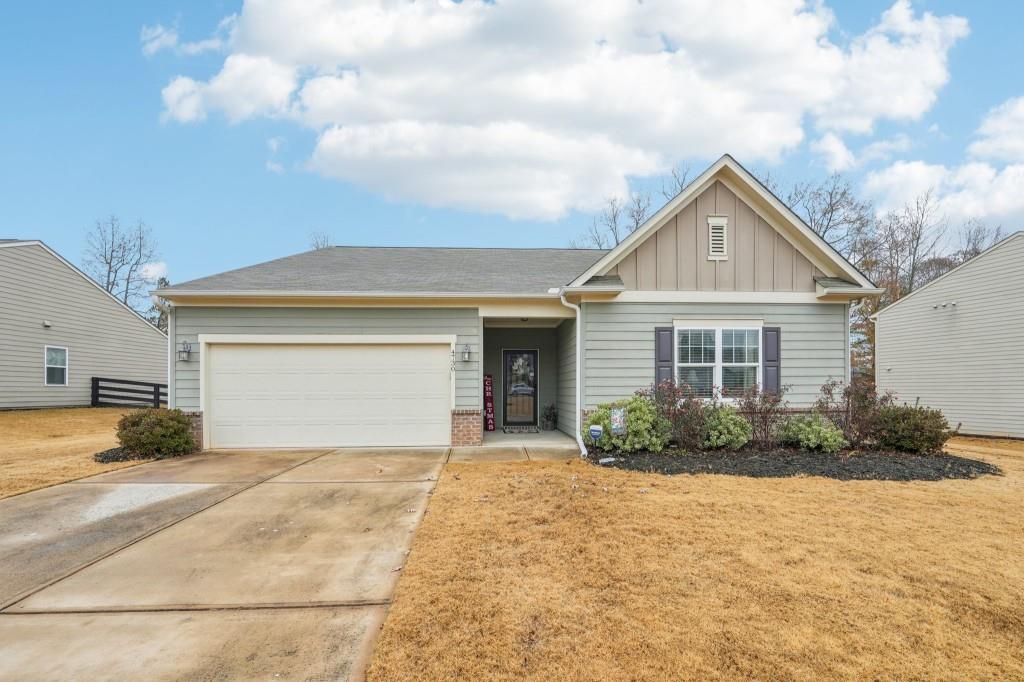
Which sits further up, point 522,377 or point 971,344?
point 971,344

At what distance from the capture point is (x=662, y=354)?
10016mm

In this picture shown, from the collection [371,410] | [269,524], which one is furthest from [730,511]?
[371,410]

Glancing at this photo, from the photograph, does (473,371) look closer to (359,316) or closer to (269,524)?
(359,316)

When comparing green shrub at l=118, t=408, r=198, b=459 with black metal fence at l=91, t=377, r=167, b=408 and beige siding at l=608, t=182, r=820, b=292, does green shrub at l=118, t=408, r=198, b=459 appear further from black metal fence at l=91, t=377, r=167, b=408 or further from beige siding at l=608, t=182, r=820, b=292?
black metal fence at l=91, t=377, r=167, b=408

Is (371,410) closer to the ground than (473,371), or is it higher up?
closer to the ground

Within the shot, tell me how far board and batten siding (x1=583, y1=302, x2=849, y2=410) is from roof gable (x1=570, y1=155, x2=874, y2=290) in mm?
659

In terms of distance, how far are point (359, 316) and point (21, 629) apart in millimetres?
7404

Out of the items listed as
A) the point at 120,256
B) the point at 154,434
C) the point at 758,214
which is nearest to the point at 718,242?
the point at 758,214

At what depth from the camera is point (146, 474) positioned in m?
7.89

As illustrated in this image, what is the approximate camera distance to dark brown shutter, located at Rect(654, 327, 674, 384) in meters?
9.98

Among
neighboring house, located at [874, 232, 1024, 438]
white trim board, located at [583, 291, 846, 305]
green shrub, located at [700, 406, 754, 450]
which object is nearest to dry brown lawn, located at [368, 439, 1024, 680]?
green shrub, located at [700, 406, 754, 450]

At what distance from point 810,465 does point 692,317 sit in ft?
10.7

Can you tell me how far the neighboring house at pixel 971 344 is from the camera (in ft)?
45.3

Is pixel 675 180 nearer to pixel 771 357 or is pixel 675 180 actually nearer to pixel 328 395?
pixel 771 357
